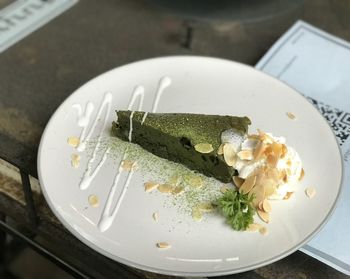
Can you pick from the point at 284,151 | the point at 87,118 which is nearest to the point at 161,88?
the point at 87,118

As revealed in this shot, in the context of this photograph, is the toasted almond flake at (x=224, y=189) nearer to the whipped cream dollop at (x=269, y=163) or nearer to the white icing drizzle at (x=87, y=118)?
the whipped cream dollop at (x=269, y=163)

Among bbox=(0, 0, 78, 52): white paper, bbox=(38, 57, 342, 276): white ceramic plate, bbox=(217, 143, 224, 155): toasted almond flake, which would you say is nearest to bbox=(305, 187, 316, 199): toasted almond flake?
bbox=(38, 57, 342, 276): white ceramic plate

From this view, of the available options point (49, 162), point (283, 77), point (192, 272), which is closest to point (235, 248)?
point (192, 272)

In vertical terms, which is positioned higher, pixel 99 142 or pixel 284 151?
pixel 284 151

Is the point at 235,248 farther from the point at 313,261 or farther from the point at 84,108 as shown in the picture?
the point at 84,108

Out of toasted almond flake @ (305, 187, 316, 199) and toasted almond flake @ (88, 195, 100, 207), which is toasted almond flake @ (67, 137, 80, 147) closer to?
toasted almond flake @ (88, 195, 100, 207)

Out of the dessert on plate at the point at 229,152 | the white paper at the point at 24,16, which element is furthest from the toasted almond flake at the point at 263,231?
the white paper at the point at 24,16

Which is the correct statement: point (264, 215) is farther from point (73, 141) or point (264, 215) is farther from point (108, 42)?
point (108, 42)
